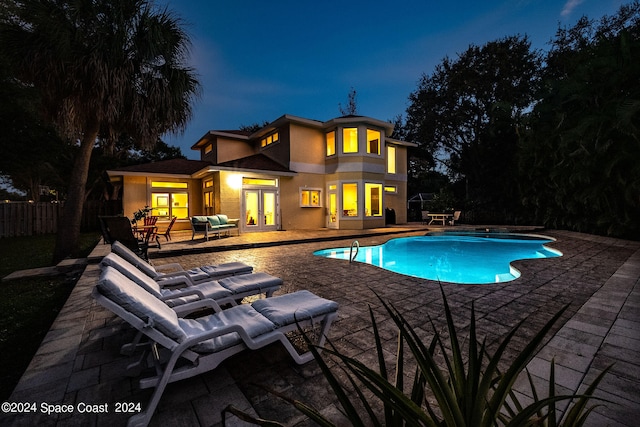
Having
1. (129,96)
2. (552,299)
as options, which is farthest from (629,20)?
(129,96)

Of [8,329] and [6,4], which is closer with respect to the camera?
[8,329]

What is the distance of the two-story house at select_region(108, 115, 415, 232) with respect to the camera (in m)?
14.0

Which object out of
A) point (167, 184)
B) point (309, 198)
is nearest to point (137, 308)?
point (309, 198)

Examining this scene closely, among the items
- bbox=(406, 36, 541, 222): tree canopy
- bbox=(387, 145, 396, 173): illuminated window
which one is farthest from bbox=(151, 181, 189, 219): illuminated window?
bbox=(406, 36, 541, 222): tree canopy

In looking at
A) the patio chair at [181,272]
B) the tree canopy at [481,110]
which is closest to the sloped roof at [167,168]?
the patio chair at [181,272]

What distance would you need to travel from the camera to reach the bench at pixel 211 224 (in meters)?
11.0

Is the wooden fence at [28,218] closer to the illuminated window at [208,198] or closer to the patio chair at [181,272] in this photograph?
the illuminated window at [208,198]

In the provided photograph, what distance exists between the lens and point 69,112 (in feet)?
24.2

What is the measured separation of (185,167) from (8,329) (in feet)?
47.2

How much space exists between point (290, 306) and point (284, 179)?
13.0 meters

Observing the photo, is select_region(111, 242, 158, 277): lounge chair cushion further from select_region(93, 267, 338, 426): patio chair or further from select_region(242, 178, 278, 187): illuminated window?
select_region(242, 178, 278, 187): illuminated window

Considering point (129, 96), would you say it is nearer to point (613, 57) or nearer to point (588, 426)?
point (588, 426)

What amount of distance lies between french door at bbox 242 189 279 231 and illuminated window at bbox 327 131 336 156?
4376mm

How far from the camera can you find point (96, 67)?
7012mm
